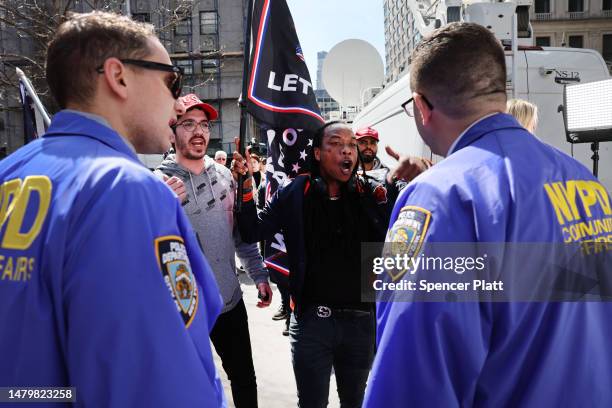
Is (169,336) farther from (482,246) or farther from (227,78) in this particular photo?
(227,78)

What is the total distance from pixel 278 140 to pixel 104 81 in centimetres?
224

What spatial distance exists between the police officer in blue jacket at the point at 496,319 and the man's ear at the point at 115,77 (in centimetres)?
84

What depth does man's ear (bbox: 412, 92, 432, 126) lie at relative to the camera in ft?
5.07

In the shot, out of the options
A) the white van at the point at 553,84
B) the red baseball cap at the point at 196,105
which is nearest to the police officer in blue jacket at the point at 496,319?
the red baseball cap at the point at 196,105

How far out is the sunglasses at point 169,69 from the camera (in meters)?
1.43

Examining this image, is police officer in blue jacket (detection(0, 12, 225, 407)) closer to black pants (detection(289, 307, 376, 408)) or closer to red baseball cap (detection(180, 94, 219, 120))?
black pants (detection(289, 307, 376, 408))

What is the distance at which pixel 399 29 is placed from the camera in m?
75.1

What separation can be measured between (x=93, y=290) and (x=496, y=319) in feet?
3.11

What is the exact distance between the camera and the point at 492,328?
1259mm

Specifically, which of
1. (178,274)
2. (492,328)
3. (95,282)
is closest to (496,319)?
(492,328)

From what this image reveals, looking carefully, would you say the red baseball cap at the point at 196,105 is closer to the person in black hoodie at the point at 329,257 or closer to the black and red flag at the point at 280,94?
the black and red flag at the point at 280,94

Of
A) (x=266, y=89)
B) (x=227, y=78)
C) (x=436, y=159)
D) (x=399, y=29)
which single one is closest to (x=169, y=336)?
(x=266, y=89)

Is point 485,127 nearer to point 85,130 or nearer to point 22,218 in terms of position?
point 85,130

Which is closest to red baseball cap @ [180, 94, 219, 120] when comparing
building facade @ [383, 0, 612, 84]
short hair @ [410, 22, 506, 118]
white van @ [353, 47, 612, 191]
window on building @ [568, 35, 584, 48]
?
short hair @ [410, 22, 506, 118]
